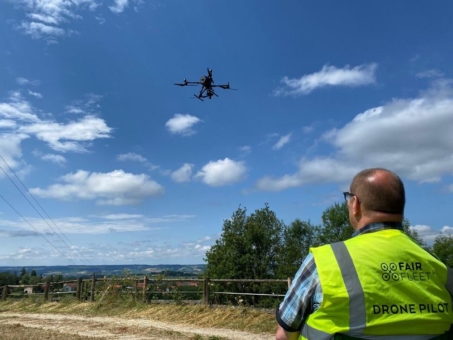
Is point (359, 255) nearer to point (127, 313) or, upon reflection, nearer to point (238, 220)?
point (127, 313)

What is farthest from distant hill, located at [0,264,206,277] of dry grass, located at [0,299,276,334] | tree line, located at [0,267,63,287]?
dry grass, located at [0,299,276,334]

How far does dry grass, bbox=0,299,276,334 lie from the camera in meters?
12.3

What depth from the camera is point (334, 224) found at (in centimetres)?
4500

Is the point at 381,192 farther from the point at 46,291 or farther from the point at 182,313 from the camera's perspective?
the point at 46,291

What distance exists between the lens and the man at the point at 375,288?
145cm

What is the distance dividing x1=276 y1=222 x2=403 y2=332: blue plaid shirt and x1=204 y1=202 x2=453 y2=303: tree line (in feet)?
122

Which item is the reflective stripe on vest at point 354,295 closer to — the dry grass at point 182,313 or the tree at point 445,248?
the dry grass at point 182,313

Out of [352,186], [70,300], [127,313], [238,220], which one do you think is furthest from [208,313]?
[238,220]

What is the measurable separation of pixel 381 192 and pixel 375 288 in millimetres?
429

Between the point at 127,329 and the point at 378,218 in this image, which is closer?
the point at 378,218

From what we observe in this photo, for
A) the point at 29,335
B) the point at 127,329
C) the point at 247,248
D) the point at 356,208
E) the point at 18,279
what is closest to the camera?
the point at 356,208

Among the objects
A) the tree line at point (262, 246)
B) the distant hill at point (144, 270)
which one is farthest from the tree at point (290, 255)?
the distant hill at point (144, 270)

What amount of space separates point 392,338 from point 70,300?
20925mm

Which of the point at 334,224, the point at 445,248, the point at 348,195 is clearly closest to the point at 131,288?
the point at 348,195
